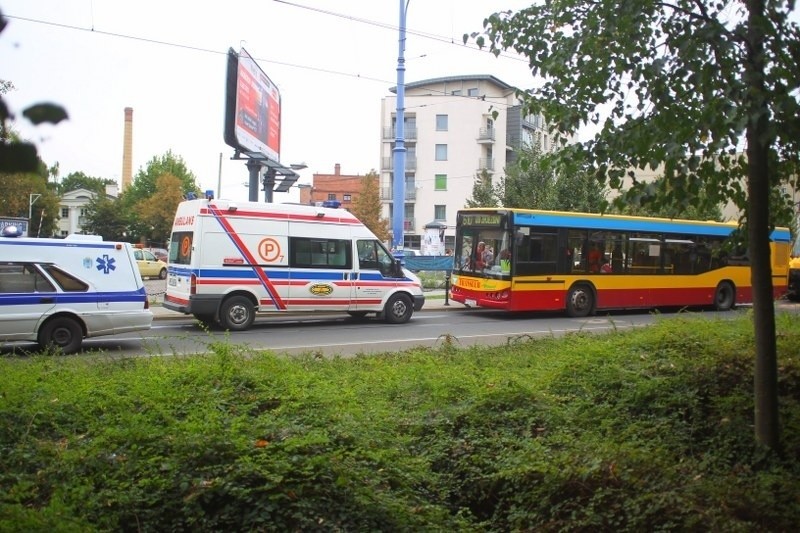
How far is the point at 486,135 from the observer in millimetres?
59188

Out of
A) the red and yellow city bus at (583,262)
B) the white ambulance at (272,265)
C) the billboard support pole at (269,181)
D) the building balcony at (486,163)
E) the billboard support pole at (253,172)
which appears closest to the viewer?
the white ambulance at (272,265)

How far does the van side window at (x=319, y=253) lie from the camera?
1502 centimetres

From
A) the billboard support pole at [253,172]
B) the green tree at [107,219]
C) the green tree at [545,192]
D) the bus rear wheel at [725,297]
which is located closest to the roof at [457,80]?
the green tree at [107,219]

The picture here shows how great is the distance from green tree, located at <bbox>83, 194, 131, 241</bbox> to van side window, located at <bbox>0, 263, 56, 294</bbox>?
42418mm

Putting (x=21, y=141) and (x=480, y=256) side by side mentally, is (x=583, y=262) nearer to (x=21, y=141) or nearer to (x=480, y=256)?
(x=480, y=256)

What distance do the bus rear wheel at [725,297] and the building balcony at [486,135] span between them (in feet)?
129

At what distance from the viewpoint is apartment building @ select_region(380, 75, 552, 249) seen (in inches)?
2340

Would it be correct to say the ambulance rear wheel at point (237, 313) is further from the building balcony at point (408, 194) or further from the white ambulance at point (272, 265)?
the building balcony at point (408, 194)

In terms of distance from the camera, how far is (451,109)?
6003 cm

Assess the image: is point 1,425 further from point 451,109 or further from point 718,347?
point 451,109

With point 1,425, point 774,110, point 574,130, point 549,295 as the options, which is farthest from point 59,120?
point 549,295

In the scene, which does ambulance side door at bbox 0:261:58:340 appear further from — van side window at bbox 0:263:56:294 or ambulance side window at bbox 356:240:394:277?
ambulance side window at bbox 356:240:394:277

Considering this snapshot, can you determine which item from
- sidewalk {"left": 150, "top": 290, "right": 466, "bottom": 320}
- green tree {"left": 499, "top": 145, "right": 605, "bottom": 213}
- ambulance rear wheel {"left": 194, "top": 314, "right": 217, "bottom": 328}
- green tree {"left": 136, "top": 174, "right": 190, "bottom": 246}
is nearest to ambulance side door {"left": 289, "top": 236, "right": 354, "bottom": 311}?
ambulance rear wheel {"left": 194, "top": 314, "right": 217, "bottom": 328}

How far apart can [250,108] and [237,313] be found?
10.3m
